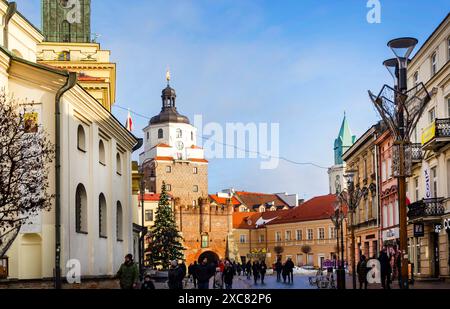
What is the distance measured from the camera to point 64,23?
55375mm

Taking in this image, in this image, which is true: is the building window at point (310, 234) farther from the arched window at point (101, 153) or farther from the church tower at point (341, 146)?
the arched window at point (101, 153)

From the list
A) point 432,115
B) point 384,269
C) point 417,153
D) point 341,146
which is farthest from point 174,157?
point 384,269

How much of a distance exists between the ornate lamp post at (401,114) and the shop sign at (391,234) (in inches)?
1066

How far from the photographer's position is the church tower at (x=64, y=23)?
5488 centimetres

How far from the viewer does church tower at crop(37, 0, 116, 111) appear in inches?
1935

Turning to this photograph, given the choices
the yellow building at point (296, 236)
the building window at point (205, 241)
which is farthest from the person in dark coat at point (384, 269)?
the building window at point (205, 241)

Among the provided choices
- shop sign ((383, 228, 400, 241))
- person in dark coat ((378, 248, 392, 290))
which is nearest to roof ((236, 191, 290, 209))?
shop sign ((383, 228, 400, 241))

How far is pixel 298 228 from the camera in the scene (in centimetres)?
11012

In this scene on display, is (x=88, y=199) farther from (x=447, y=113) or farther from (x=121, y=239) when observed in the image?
(x=447, y=113)

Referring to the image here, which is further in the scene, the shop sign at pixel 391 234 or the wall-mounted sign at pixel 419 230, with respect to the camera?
the shop sign at pixel 391 234

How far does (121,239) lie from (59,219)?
31.1ft

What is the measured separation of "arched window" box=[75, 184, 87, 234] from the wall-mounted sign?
62.4 feet

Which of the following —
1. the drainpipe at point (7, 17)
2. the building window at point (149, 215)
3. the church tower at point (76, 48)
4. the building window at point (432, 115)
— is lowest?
the building window at point (149, 215)

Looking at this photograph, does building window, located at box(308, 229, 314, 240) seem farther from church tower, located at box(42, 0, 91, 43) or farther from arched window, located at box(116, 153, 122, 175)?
arched window, located at box(116, 153, 122, 175)
